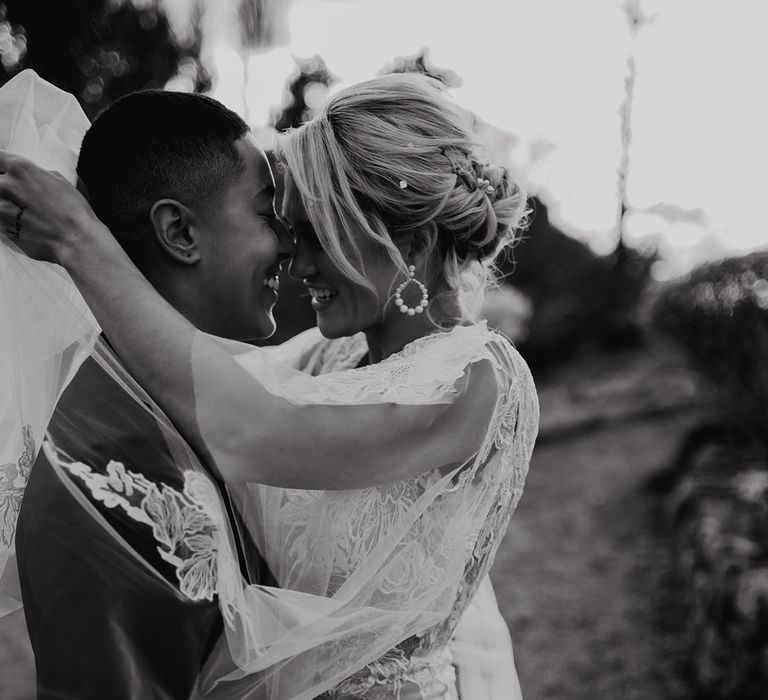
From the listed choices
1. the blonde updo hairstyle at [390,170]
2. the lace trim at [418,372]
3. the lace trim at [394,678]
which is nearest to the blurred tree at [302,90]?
the blonde updo hairstyle at [390,170]

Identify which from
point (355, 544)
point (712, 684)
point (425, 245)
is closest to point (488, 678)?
point (355, 544)

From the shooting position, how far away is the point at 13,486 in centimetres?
188

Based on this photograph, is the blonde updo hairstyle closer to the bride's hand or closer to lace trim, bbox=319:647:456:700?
the bride's hand

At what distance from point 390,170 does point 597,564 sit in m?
5.70

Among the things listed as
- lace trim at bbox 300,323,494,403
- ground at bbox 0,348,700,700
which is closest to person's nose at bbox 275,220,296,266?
lace trim at bbox 300,323,494,403

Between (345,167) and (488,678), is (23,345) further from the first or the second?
(488,678)

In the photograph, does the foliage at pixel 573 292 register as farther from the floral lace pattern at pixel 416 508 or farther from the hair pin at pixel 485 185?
the floral lace pattern at pixel 416 508

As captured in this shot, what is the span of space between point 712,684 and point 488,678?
2.48 meters

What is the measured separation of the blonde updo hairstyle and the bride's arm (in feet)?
1.99

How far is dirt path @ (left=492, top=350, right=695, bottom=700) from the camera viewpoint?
5.38m

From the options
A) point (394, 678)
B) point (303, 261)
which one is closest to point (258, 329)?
point (303, 261)

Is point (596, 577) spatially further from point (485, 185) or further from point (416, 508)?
point (416, 508)

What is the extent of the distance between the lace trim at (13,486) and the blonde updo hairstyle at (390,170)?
2.99 feet

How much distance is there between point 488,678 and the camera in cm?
254
